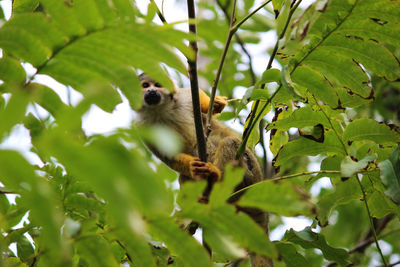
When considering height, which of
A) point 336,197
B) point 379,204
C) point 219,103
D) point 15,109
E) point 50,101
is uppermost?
point 15,109

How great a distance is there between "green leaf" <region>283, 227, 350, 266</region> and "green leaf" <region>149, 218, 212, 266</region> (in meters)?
1.29

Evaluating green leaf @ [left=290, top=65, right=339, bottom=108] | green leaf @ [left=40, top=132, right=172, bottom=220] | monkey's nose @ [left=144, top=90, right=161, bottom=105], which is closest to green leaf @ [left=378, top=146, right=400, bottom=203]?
green leaf @ [left=290, top=65, right=339, bottom=108]

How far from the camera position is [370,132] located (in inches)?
96.7

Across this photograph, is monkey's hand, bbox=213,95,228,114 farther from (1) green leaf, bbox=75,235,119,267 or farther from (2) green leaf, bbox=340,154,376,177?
(1) green leaf, bbox=75,235,119,267

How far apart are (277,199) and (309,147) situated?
4.20 feet

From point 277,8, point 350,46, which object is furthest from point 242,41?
point 350,46

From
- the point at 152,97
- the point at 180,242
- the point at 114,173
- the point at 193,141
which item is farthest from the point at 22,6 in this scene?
the point at 193,141

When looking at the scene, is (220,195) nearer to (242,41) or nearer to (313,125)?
(313,125)

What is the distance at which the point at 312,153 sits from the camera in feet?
8.70

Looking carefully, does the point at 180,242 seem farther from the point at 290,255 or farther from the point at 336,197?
the point at 290,255

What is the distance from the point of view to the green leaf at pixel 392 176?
1.97 metres

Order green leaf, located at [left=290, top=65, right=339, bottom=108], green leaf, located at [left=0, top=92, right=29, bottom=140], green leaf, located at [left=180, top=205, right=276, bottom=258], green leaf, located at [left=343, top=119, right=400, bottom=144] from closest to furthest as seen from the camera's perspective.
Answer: green leaf, located at [left=0, top=92, right=29, bottom=140], green leaf, located at [left=180, top=205, right=276, bottom=258], green leaf, located at [left=290, top=65, right=339, bottom=108], green leaf, located at [left=343, top=119, right=400, bottom=144]

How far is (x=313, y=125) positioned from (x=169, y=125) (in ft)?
9.24

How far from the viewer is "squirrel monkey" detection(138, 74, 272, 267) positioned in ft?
13.2
